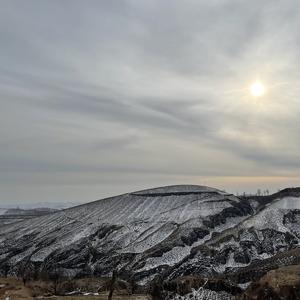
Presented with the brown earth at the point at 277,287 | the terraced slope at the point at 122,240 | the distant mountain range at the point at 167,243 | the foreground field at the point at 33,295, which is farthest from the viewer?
the terraced slope at the point at 122,240

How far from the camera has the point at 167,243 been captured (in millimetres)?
153625

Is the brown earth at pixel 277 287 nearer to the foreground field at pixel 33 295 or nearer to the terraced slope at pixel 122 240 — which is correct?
the foreground field at pixel 33 295

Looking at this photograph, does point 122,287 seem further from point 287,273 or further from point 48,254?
point 48,254

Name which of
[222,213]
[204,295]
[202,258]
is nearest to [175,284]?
[204,295]

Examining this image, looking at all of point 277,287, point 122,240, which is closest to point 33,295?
point 277,287

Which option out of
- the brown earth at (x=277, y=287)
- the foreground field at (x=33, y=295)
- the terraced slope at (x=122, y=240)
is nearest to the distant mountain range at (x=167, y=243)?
the terraced slope at (x=122, y=240)

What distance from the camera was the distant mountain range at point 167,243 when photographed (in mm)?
137625

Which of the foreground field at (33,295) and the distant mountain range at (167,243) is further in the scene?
the distant mountain range at (167,243)

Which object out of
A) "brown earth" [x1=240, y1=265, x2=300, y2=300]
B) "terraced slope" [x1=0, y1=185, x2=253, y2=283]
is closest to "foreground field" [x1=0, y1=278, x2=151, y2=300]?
"brown earth" [x1=240, y1=265, x2=300, y2=300]

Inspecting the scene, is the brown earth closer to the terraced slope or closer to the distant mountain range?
the distant mountain range

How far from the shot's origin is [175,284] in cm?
9219

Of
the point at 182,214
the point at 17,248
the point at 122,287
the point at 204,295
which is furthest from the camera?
the point at 182,214

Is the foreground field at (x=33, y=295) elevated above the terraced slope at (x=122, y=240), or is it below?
below

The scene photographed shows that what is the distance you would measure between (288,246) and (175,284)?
6990 cm
